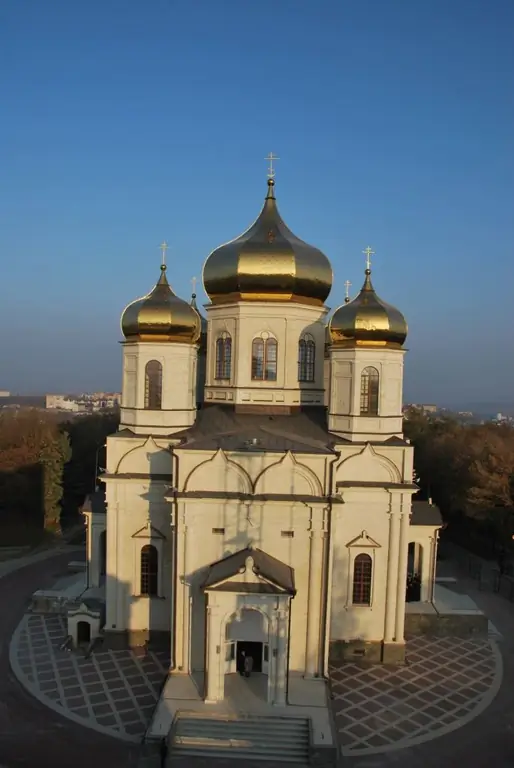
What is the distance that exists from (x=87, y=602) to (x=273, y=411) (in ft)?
25.0

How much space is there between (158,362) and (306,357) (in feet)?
14.0

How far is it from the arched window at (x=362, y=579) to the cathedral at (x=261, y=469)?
0.04 meters

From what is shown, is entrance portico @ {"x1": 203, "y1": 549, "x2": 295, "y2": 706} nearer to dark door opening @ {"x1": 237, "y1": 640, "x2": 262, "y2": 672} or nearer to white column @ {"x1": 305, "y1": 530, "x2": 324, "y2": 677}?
white column @ {"x1": 305, "y1": 530, "x2": 324, "y2": 677}

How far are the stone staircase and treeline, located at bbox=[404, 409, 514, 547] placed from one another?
17.2 meters

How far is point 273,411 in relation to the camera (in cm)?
1788

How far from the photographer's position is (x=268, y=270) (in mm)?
17703

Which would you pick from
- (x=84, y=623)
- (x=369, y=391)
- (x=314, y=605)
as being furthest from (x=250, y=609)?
(x=369, y=391)

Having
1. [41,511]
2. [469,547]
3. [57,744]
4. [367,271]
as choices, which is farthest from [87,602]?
[469,547]

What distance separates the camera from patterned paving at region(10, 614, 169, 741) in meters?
13.9

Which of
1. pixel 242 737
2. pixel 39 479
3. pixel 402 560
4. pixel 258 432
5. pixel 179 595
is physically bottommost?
pixel 242 737

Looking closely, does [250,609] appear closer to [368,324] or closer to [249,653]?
[249,653]

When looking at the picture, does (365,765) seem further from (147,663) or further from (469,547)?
(469,547)

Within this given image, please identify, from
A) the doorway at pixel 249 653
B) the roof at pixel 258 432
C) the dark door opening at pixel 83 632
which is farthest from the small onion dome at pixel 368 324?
the dark door opening at pixel 83 632

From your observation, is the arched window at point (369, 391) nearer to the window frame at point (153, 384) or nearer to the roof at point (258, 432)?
the roof at point (258, 432)
